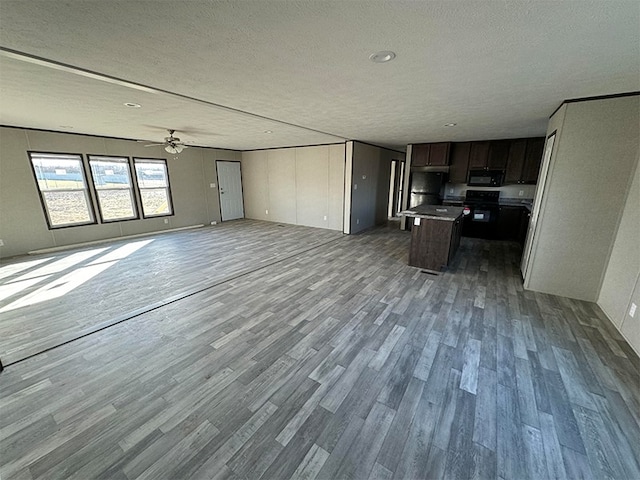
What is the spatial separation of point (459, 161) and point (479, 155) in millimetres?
438

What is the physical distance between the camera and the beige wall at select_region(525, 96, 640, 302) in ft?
9.04

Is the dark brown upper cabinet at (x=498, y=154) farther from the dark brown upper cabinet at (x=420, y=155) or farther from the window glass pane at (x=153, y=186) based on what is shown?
the window glass pane at (x=153, y=186)

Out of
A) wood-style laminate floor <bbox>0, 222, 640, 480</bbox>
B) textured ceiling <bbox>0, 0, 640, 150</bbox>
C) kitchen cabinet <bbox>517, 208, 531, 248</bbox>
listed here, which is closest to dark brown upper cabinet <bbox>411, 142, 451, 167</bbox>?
kitchen cabinet <bbox>517, 208, 531, 248</bbox>

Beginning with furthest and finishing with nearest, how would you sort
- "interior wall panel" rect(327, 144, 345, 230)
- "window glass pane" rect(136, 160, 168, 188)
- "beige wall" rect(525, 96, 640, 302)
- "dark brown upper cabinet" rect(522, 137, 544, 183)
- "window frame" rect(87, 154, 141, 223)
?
"interior wall panel" rect(327, 144, 345, 230) < "window glass pane" rect(136, 160, 168, 188) < "window frame" rect(87, 154, 141, 223) < "dark brown upper cabinet" rect(522, 137, 544, 183) < "beige wall" rect(525, 96, 640, 302)

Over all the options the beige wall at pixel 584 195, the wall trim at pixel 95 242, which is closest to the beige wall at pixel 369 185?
the beige wall at pixel 584 195

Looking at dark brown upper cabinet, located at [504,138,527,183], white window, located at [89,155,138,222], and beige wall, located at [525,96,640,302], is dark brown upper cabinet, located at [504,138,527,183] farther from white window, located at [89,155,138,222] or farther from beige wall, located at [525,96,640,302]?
white window, located at [89,155,138,222]

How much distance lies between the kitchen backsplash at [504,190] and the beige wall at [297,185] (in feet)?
9.88

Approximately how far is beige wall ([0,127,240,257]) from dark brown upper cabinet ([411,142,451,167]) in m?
6.26

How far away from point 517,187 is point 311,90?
6078 millimetres

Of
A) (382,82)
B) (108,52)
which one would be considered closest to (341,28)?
(382,82)

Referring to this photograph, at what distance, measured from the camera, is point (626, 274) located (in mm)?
2631

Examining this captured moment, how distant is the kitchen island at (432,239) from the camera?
4043 millimetres

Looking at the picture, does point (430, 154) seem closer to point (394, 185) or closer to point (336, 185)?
point (336, 185)

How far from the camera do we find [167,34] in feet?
5.05
